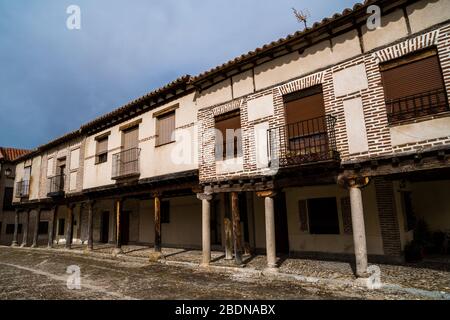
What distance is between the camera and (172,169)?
10.9 meters

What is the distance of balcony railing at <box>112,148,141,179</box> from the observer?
12333 millimetres

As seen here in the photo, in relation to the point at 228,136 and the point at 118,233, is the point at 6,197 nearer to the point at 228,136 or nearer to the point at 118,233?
the point at 118,233

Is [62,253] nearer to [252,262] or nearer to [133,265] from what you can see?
[133,265]

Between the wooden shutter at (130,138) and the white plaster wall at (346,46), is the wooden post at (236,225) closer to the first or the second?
the white plaster wall at (346,46)

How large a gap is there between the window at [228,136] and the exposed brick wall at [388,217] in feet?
15.4

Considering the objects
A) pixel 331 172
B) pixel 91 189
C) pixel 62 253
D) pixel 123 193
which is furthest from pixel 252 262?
pixel 62 253

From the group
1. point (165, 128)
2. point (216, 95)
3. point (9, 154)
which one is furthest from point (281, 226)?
point (9, 154)

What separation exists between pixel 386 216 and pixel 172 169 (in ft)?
24.7

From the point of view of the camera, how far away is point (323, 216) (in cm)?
1043

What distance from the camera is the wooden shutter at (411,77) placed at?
615 cm

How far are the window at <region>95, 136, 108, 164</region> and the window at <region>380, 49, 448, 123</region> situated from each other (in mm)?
12554

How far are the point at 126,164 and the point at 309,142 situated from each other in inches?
331

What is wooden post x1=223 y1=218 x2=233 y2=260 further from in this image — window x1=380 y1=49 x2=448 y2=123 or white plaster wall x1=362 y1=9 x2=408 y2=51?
white plaster wall x1=362 y1=9 x2=408 y2=51

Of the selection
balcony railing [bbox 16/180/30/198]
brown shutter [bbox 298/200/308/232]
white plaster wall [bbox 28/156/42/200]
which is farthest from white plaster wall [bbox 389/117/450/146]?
balcony railing [bbox 16/180/30/198]
